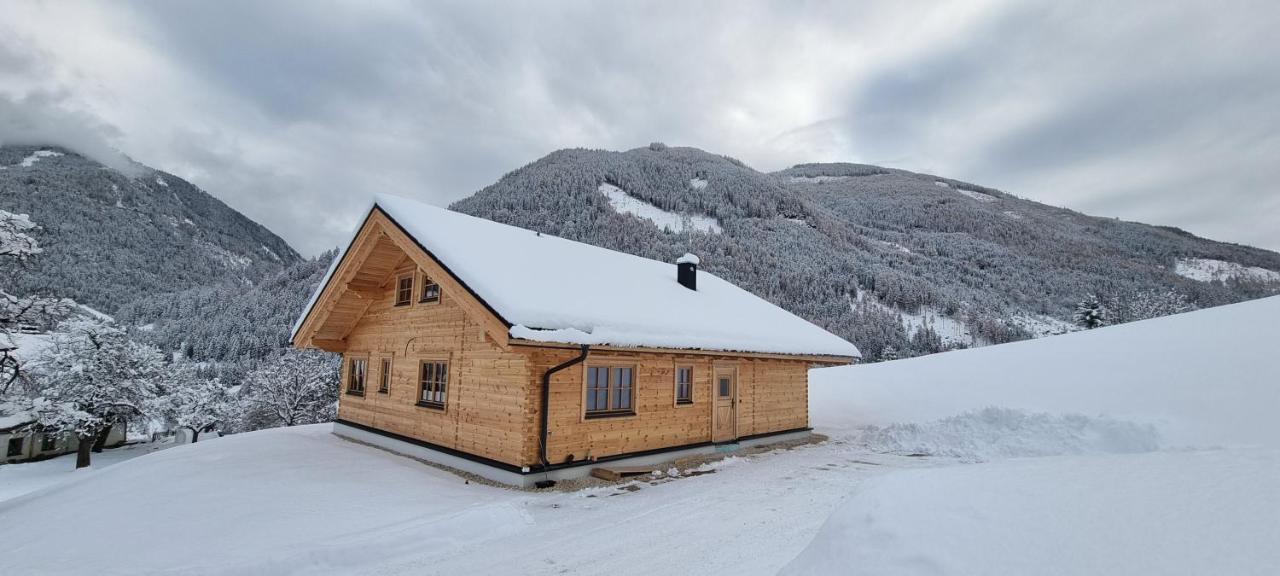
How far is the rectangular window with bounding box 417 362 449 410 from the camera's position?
40.2 ft

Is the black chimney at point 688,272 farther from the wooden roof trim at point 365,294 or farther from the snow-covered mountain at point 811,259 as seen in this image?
the snow-covered mountain at point 811,259

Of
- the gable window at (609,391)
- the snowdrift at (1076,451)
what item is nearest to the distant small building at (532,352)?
the gable window at (609,391)

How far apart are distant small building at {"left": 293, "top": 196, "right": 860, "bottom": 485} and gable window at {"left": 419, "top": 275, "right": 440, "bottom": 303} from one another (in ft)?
0.16

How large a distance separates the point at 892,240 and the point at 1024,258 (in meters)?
26.5

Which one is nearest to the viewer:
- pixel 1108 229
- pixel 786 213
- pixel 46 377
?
pixel 46 377

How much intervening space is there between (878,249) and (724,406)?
104945 millimetres

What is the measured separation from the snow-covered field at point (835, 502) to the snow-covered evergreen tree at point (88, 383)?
91.5 feet

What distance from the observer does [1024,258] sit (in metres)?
108

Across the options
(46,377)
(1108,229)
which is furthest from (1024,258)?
(46,377)

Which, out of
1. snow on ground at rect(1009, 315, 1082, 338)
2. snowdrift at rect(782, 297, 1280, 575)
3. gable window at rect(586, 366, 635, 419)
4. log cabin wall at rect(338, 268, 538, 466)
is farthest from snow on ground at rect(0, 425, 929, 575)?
snow on ground at rect(1009, 315, 1082, 338)

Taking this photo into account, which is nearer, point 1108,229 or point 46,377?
point 46,377

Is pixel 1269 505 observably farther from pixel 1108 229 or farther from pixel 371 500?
pixel 1108 229

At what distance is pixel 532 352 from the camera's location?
1016 cm

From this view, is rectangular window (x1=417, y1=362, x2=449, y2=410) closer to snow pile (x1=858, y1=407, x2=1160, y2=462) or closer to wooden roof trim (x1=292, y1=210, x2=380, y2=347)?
wooden roof trim (x1=292, y1=210, x2=380, y2=347)
